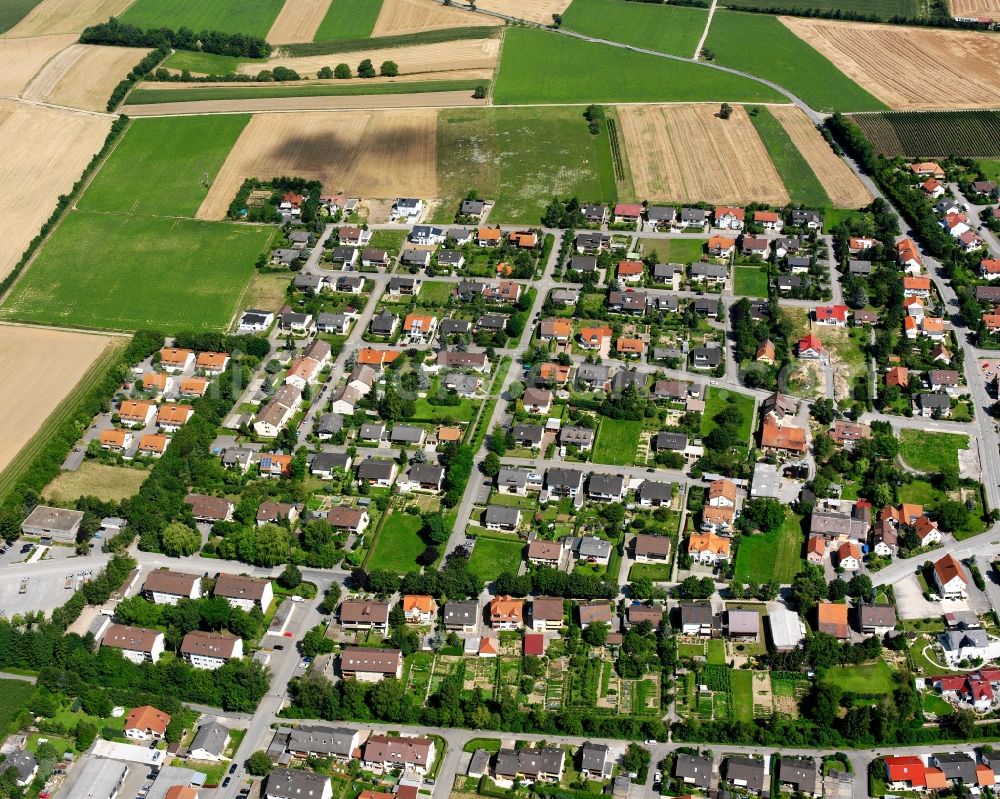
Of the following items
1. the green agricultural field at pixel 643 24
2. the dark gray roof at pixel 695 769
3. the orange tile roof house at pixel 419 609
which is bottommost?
the orange tile roof house at pixel 419 609

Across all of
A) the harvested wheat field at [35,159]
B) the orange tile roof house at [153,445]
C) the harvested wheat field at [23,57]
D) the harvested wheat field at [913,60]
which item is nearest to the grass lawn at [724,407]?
the orange tile roof house at [153,445]

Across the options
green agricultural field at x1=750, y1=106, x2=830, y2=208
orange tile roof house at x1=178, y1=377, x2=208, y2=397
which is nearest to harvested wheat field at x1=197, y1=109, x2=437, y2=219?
orange tile roof house at x1=178, y1=377, x2=208, y2=397

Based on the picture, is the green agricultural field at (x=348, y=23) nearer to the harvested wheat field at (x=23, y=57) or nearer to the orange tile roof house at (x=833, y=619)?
the harvested wheat field at (x=23, y=57)

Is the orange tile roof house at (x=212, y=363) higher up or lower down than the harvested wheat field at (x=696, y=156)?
lower down

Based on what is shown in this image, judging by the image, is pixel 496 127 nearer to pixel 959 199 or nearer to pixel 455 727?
pixel 959 199

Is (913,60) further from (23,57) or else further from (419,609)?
(23,57)

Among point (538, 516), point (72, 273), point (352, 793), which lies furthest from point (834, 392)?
point (72, 273)
